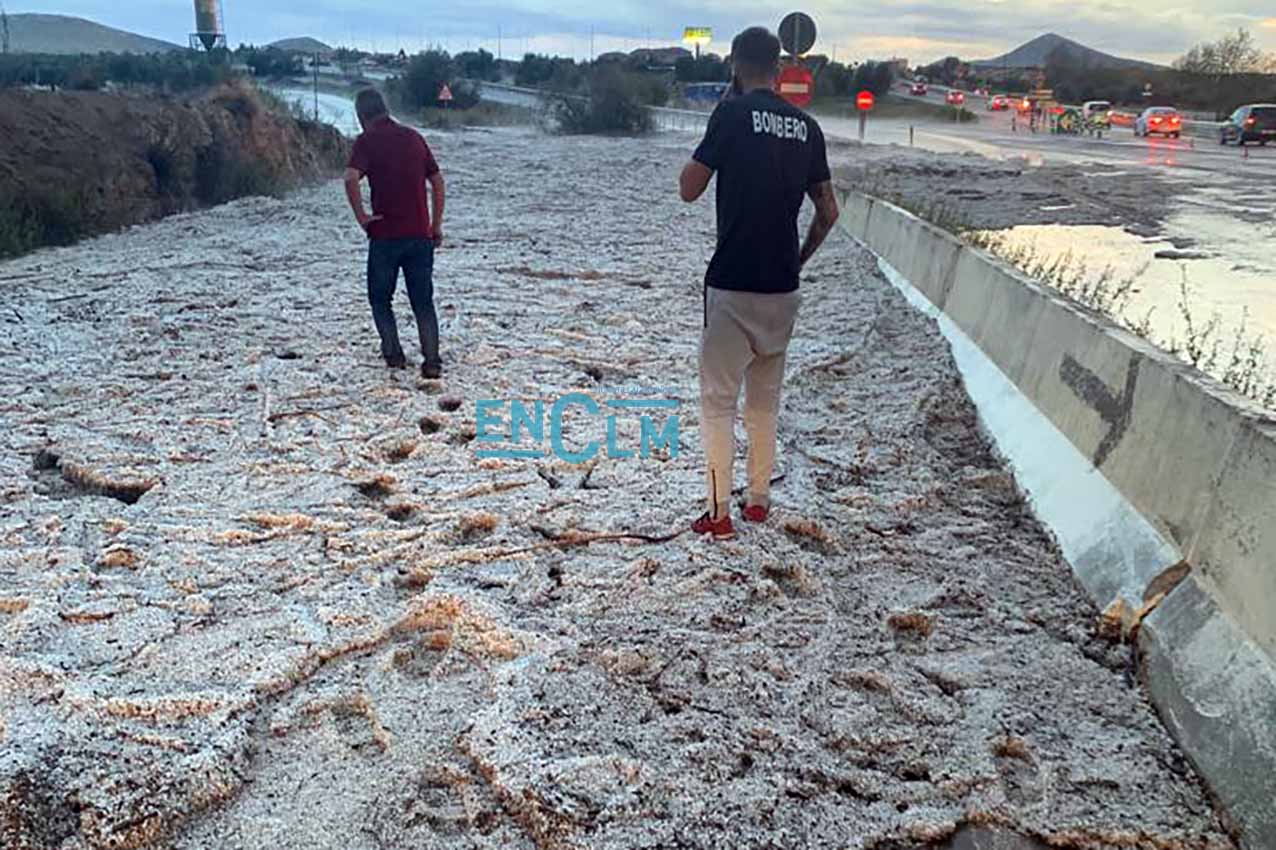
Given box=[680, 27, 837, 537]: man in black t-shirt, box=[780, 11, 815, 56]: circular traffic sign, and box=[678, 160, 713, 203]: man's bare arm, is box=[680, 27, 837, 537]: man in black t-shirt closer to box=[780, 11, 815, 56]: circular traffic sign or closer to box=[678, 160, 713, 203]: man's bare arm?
box=[678, 160, 713, 203]: man's bare arm

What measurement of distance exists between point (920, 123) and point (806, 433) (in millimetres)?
55700

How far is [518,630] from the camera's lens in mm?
3795

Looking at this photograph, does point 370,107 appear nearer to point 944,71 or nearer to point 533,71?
point 533,71

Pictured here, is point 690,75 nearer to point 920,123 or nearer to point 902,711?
point 920,123

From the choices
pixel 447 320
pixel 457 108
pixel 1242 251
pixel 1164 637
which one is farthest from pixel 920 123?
pixel 1164 637

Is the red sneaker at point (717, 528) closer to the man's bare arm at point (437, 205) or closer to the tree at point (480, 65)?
the man's bare arm at point (437, 205)

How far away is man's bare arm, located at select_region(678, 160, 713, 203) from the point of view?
4207 mm

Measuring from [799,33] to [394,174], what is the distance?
12561 millimetres

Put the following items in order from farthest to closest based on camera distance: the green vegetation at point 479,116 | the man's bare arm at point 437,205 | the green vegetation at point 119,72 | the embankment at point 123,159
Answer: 1. the green vegetation at point 479,116
2. the green vegetation at point 119,72
3. the embankment at point 123,159
4. the man's bare arm at point 437,205

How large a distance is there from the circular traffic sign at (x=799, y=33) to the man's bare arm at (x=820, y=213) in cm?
1396

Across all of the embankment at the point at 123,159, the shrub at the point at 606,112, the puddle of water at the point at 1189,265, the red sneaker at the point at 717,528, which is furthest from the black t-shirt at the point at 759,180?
the shrub at the point at 606,112

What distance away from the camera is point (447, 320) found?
28.4 feet

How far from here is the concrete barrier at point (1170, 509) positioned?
2934mm

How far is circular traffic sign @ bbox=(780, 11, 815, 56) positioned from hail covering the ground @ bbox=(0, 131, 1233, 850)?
11.6m
